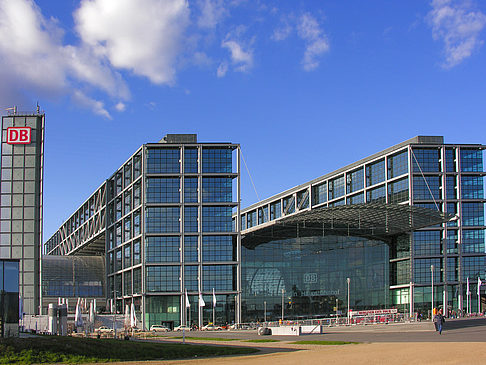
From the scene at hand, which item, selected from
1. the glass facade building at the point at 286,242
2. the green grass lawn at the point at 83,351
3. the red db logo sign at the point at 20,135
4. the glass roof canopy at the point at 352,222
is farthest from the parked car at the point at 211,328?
the green grass lawn at the point at 83,351

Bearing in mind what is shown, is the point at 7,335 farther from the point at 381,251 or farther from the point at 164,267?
the point at 381,251

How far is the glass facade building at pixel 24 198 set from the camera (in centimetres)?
10556

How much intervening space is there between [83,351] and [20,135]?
78433 millimetres

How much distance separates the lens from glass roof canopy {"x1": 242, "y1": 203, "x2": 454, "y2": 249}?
104 m

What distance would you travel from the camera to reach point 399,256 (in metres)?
127

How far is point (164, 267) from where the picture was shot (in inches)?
4493

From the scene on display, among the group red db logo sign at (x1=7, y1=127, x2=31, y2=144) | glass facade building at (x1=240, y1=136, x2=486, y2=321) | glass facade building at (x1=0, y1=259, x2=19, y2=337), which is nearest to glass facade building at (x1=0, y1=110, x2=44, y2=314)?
red db logo sign at (x1=7, y1=127, x2=31, y2=144)

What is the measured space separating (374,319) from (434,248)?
4306cm

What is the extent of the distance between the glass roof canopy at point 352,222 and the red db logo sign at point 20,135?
40.0 metres

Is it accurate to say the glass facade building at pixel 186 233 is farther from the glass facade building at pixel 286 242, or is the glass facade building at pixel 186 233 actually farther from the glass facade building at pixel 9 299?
the glass facade building at pixel 9 299

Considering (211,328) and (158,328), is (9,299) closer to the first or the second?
(211,328)

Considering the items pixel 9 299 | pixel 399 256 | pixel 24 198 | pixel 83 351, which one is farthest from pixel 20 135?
pixel 83 351

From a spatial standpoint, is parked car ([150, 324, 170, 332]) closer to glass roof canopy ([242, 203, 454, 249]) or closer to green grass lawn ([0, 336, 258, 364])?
glass roof canopy ([242, 203, 454, 249])

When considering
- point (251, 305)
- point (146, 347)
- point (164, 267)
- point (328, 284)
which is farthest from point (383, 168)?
point (146, 347)
